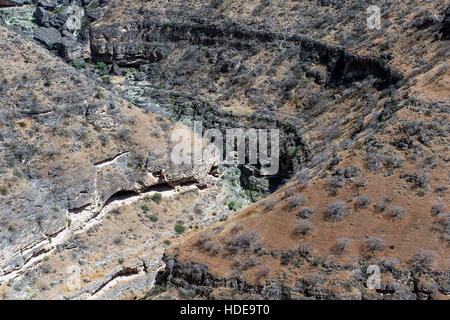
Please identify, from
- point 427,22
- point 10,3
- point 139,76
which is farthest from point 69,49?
point 427,22

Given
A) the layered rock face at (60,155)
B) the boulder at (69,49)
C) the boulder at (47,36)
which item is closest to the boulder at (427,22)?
the layered rock face at (60,155)

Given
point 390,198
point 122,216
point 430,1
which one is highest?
point 430,1

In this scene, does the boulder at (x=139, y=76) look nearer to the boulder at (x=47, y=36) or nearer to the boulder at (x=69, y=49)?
the boulder at (x=69, y=49)

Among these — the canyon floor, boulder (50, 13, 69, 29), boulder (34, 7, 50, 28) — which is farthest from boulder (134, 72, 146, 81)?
boulder (34, 7, 50, 28)

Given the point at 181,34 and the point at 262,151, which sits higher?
the point at 181,34

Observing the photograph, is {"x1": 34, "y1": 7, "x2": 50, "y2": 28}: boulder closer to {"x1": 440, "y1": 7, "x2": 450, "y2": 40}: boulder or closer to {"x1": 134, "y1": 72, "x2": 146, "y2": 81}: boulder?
{"x1": 134, "y1": 72, "x2": 146, "y2": 81}: boulder

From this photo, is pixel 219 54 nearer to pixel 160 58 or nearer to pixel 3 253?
pixel 160 58

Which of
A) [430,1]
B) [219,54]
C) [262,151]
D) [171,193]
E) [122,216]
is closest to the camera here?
[122,216]

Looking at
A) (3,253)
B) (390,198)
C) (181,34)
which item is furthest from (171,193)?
(181,34)
